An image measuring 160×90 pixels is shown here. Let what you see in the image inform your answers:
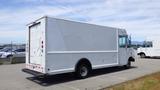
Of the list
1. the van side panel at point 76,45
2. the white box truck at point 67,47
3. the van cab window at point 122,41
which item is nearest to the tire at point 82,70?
the white box truck at point 67,47

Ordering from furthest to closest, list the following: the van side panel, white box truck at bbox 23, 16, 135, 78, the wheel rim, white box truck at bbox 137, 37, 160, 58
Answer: white box truck at bbox 137, 37, 160, 58 < the wheel rim < the van side panel < white box truck at bbox 23, 16, 135, 78

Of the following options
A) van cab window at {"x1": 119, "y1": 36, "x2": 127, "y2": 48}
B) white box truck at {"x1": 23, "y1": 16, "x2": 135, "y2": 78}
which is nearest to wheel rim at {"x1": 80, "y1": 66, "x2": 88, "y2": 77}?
white box truck at {"x1": 23, "y1": 16, "x2": 135, "y2": 78}

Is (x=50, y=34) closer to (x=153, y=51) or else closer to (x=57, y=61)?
(x=57, y=61)

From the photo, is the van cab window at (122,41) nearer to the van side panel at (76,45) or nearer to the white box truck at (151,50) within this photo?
the van side panel at (76,45)

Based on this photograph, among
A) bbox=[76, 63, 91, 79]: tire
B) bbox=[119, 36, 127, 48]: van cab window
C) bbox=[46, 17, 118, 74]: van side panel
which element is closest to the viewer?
bbox=[46, 17, 118, 74]: van side panel

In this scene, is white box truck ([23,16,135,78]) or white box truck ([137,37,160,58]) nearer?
white box truck ([23,16,135,78])

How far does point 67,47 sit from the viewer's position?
1071 centimetres

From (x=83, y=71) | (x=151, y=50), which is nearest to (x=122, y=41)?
(x=83, y=71)

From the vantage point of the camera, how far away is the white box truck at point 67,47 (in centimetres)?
988

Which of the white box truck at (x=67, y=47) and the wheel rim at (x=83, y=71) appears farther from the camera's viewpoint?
the wheel rim at (x=83, y=71)

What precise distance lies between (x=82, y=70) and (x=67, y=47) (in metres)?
1.58

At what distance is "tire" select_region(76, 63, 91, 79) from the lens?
11188 mm

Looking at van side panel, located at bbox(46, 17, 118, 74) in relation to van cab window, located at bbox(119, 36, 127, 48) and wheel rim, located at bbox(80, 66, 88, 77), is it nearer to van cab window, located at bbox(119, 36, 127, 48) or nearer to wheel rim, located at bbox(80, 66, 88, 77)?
wheel rim, located at bbox(80, 66, 88, 77)

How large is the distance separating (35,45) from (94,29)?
334cm
